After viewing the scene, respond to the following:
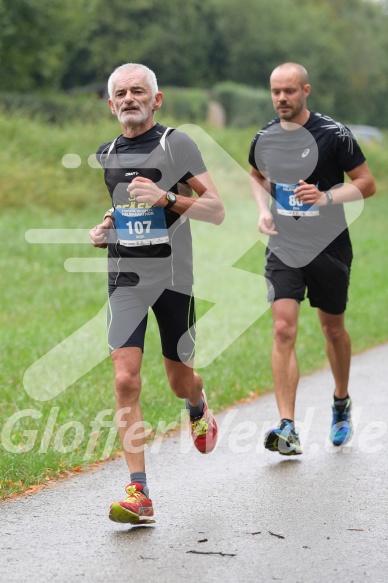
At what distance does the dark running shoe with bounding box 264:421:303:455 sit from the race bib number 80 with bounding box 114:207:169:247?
1.54m

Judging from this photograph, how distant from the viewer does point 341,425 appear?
24.4ft

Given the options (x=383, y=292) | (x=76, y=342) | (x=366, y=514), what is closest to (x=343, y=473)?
(x=366, y=514)

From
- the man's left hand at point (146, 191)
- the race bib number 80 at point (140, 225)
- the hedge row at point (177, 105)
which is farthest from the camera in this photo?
the hedge row at point (177, 105)

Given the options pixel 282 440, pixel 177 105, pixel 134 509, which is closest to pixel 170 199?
pixel 134 509

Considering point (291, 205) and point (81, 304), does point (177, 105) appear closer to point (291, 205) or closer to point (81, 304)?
point (81, 304)

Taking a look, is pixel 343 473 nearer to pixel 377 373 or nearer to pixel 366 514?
pixel 366 514

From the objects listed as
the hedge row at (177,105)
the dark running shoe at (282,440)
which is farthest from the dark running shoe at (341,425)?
the hedge row at (177,105)

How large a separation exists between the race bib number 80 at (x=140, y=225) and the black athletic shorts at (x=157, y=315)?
0.26 meters

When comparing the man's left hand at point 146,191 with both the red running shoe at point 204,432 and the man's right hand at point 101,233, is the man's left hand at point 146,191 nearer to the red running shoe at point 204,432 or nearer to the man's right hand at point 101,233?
the man's right hand at point 101,233

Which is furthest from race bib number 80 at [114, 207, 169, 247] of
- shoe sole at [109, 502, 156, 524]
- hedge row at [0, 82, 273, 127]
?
hedge row at [0, 82, 273, 127]

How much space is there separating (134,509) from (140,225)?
140 centimetres

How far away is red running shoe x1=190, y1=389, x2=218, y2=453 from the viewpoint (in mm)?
6648

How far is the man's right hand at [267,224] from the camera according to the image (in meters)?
7.09

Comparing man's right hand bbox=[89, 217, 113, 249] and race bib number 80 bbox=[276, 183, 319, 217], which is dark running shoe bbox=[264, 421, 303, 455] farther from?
man's right hand bbox=[89, 217, 113, 249]
